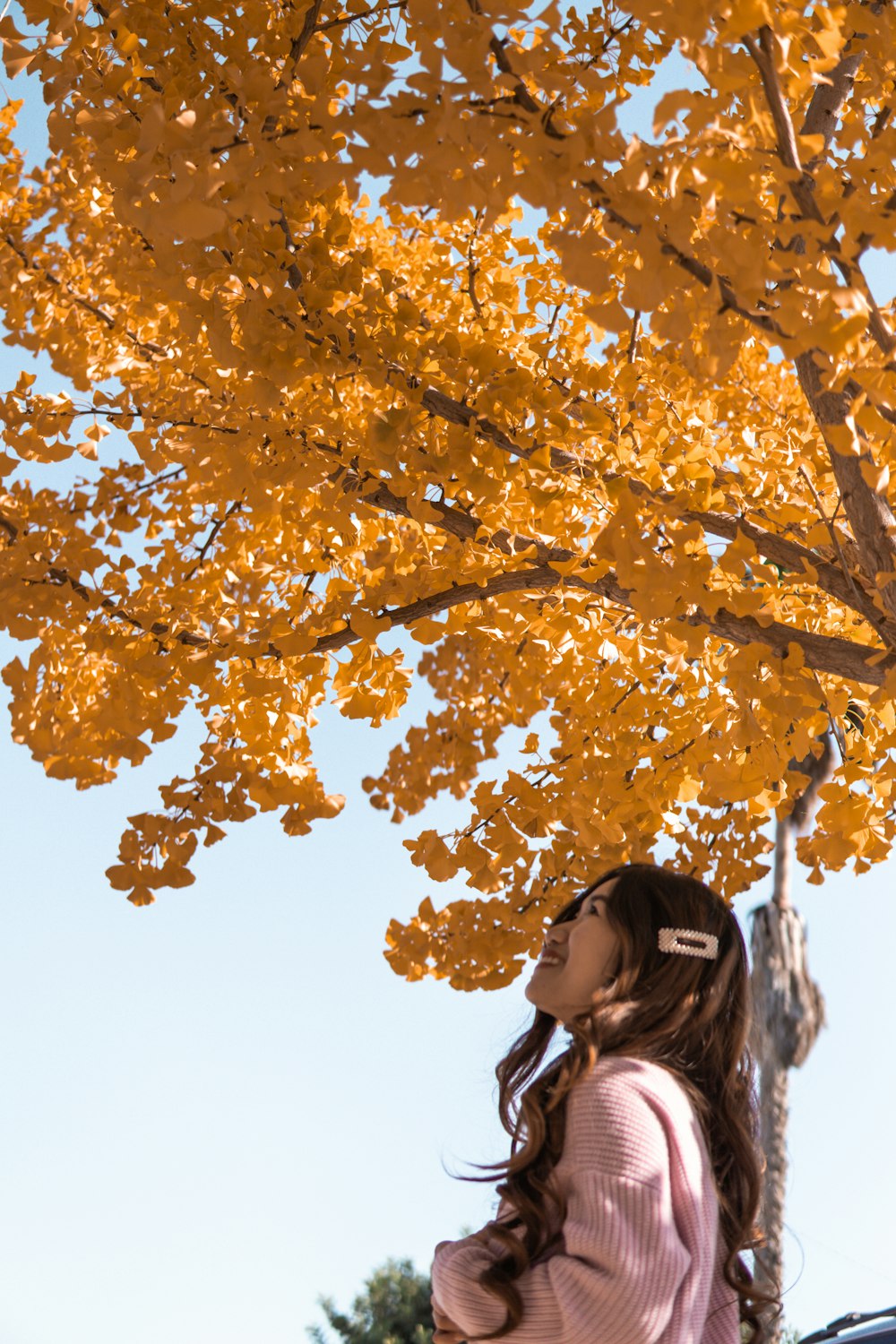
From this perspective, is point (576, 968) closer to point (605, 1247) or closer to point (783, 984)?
point (605, 1247)

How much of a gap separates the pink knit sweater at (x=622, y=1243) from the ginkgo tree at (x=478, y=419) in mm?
703

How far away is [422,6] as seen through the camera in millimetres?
1386

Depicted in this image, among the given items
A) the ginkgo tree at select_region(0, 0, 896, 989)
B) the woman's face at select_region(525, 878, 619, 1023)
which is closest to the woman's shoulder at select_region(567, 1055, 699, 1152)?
the woman's face at select_region(525, 878, 619, 1023)

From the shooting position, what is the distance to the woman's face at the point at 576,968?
1859 millimetres

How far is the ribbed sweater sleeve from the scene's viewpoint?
1.39m

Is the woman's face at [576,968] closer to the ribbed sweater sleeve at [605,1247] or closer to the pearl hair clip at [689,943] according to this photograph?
the pearl hair clip at [689,943]

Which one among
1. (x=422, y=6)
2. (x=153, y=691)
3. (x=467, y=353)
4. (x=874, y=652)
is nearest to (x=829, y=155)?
(x=467, y=353)

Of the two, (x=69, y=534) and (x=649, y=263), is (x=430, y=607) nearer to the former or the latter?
(x=69, y=534)

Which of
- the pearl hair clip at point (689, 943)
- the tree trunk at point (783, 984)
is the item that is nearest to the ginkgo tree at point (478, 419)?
the pearl hair clip at point (689, 943)

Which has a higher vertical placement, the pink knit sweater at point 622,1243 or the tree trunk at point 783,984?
the tree trunk at point 783,984

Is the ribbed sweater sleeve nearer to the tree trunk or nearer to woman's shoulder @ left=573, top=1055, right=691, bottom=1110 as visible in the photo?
woman's shoulder @ left=573, top=1055, right=691, bottom=1110

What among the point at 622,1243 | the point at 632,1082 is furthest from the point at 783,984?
the point at 622,1243

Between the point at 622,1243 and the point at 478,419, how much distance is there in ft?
4.56

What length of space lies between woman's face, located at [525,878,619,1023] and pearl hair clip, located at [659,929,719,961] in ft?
0.27
